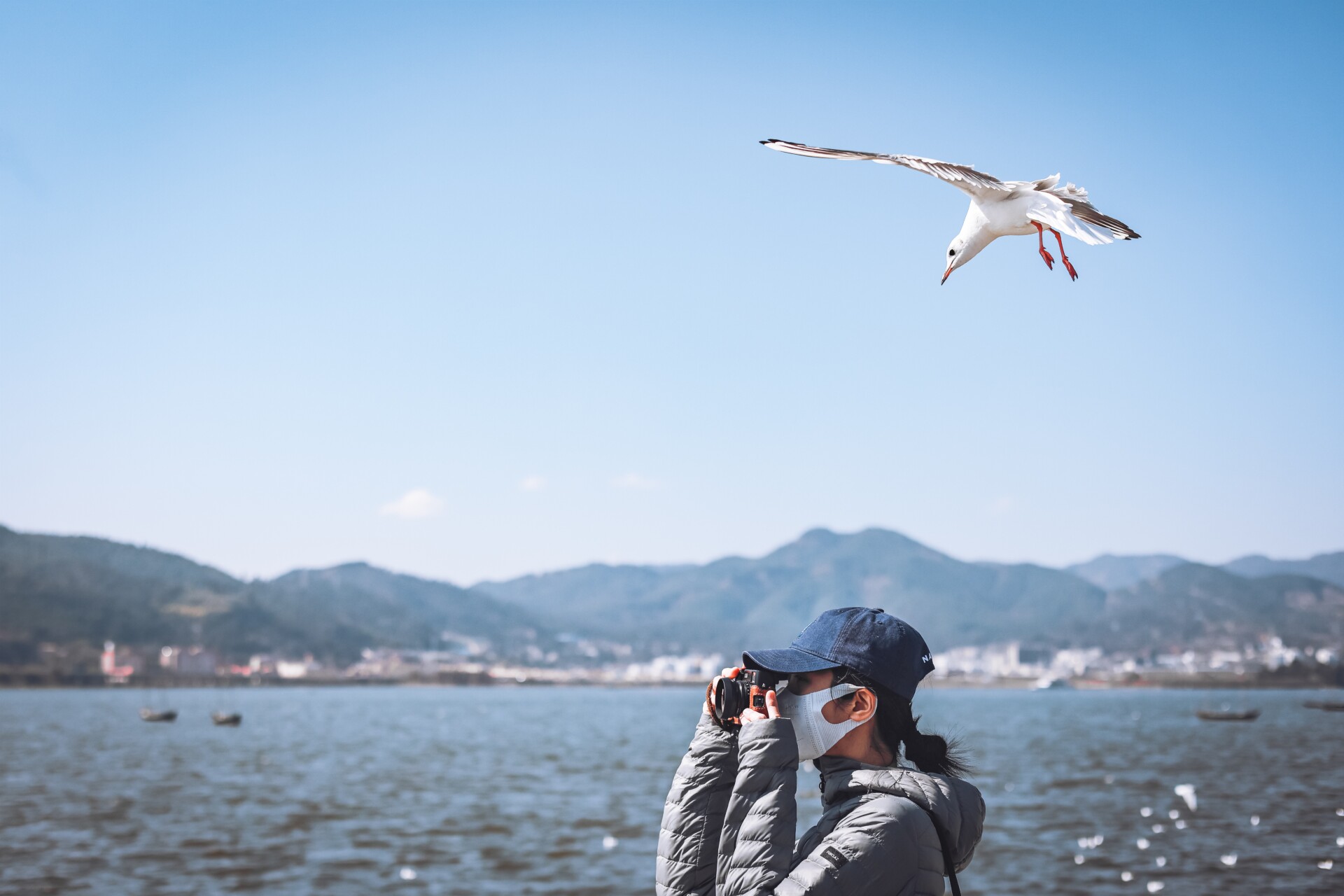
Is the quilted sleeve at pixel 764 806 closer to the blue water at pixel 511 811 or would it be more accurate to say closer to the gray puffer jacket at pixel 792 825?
the gray puffer jacket at pixel 792 825

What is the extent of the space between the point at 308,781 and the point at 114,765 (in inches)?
508

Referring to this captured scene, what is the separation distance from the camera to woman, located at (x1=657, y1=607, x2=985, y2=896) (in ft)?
8.12

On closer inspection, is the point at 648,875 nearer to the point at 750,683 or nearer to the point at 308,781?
the point at 750,683

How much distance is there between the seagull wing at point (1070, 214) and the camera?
370 cm

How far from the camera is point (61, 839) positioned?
77.7 ft

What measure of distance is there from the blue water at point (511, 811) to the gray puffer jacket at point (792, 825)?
2.87ft

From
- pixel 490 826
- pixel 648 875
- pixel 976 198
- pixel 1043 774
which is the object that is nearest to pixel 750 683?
pixel 976 198

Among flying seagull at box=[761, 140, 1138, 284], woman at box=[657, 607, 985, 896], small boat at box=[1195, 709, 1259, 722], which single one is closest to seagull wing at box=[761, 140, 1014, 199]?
flying seagull at box=[761, 140, 1138, 284]

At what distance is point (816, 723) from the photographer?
2684 mm

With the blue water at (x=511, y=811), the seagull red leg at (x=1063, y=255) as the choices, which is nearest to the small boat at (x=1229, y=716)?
the blue water at (x=511, y=811)

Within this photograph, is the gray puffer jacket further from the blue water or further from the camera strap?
the blue water

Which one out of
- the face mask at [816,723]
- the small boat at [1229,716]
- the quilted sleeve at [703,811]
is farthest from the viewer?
the small boat at [1229,716]

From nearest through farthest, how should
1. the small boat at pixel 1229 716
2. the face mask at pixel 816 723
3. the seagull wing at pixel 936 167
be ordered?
the face mask at pixel 816 723, the seagull wing at pixel 936 167, the small boat at pixel 1229 716

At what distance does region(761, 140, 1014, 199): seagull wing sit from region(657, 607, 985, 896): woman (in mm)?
1596
